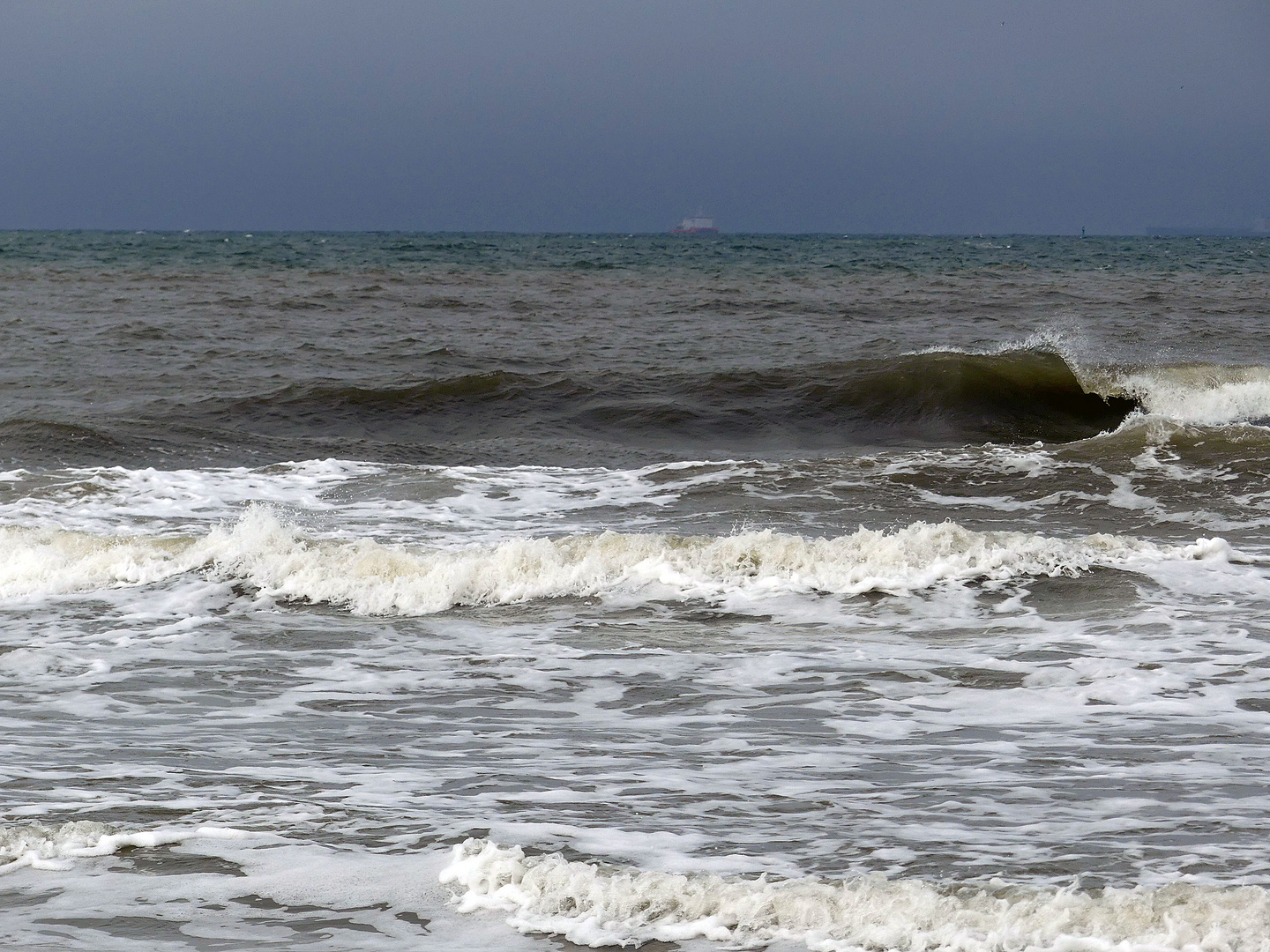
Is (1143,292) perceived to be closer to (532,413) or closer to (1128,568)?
(532,413)

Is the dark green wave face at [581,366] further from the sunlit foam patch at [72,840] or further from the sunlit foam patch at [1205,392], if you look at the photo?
the sunlit foam patch at [72,840]

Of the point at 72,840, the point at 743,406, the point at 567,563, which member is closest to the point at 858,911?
the point at 72,840

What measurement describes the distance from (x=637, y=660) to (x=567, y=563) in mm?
1815

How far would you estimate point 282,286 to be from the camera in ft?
108

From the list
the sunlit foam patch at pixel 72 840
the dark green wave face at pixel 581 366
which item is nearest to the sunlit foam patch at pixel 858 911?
the sunlit foam patch at pixel 72 840

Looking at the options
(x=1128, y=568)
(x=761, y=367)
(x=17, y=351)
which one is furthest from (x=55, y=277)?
(x=1128, y=568)

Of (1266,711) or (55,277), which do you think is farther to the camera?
(55,277)

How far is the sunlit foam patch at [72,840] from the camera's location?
12.3 ft

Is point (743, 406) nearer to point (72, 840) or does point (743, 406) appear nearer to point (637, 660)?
→ point (637, 660)

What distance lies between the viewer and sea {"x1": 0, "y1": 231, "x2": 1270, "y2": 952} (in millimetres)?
3521

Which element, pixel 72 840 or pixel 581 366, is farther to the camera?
pixel 581 366

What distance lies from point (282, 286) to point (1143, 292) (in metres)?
21.9

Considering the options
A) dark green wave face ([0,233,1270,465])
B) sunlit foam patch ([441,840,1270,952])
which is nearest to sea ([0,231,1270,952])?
sunlit foam patch ([441,840,1270,952])

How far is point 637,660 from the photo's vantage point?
618 cm
